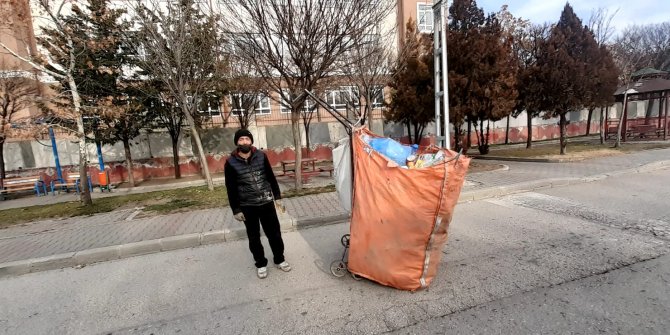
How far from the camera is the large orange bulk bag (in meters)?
2.80

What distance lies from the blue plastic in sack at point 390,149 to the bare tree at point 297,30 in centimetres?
315

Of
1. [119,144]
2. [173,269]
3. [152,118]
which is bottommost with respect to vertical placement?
[173,269]

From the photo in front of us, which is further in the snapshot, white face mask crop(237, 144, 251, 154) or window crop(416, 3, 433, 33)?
window crop(416, 3, 433, 33)

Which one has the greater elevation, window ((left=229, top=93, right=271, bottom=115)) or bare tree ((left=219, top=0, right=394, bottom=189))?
bare tree ((left=219, top=0, right=394, bottom=189))

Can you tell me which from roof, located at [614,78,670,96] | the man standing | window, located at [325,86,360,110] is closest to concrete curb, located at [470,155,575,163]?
window, located at [325,86,360,110]

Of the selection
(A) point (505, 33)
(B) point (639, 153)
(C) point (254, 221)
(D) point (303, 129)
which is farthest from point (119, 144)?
(B) point (639, 153)

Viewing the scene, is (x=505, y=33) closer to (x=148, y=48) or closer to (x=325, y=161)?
(x=325, y=161)

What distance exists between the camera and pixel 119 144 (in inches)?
570

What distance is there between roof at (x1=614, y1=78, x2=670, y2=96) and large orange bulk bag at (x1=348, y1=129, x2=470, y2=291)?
1625 centimetres

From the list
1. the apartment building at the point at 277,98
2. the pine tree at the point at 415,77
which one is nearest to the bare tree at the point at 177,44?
the apartment building at the point at 277,98

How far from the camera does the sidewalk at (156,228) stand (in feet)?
15.9

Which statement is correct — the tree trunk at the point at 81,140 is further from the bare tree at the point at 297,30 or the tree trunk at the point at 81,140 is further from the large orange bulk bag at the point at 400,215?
the large orange bulk bag at the point at 400,215

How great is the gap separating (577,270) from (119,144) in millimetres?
16989

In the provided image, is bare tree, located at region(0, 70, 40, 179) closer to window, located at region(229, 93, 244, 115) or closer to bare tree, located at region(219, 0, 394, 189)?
window, located at region(229, 93, 244, 115)
